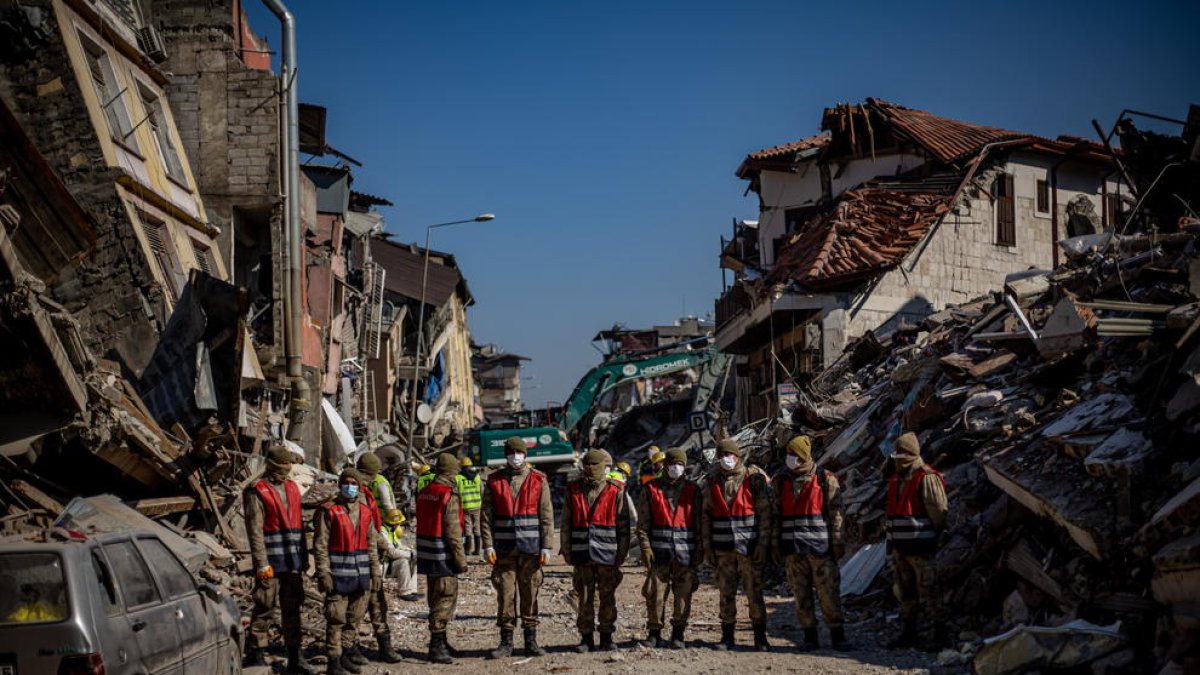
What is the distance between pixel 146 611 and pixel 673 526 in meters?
5.61

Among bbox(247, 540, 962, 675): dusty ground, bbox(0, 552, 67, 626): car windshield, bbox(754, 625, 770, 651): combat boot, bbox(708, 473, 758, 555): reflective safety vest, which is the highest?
bbox(0, 552, 67, 626): car windshield

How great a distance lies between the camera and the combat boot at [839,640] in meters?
10.8

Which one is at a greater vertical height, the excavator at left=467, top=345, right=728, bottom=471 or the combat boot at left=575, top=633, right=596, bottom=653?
the excavator at left=467, top=345, right=728, bottom=471

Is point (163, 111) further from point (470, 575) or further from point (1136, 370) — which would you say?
point (1136, 370)

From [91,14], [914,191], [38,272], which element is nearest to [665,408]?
[914,191]

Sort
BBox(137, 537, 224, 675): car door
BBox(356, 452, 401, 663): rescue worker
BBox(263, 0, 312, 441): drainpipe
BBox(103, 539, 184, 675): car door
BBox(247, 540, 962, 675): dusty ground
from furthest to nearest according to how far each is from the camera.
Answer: BBox(263, 0, 312, 441): drainpipe
BBox(356, 452, 401, 663): rescue worker
BBox(247, 540, 962, 675): dusty ground
BBox(137, 537, 224, 675): car door
BBox(103, 539, 184, 675): car door

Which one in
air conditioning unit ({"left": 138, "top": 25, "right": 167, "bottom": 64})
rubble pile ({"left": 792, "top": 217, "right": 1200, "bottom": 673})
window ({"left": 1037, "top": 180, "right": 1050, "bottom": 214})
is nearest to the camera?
rubble pile ({"left": 792, "top": 217, "right": 1200, "bottom": 673})

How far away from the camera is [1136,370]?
11859 mm

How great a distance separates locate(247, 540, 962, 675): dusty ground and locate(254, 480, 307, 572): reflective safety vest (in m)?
1.09

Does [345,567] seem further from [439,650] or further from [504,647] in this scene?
[504,647]

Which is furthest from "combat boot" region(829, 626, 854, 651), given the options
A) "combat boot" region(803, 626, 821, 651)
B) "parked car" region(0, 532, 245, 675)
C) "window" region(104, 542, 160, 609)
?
"window" region(104, 542, 160, 609)

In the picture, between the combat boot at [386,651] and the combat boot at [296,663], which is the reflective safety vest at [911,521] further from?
the combat boot at [296,663]

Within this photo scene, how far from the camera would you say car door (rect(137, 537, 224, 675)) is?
763cm

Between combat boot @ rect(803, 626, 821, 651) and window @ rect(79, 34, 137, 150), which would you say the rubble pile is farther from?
window @ rect(79, 34, 137, 150)
